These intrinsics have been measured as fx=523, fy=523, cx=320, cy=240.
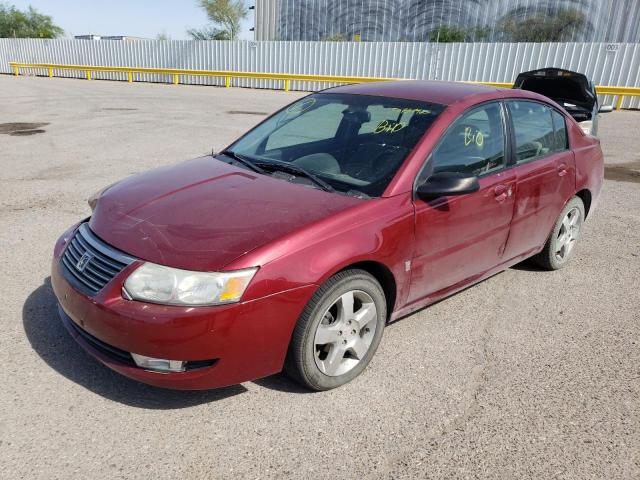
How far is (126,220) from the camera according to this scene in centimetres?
289

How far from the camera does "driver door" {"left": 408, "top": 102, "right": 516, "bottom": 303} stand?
3.20 metres

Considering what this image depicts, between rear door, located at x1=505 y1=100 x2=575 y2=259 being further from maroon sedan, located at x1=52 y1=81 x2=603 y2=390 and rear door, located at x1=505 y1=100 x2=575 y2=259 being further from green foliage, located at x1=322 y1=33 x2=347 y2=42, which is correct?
green foliage, located at x1=322 y1=33 x2=347 y2=42

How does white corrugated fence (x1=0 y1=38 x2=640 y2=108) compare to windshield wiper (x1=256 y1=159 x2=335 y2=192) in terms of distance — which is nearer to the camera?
windshield wiper (x1=256 y1=159 x2=335 y2=192)

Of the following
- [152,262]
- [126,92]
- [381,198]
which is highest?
[381,198]

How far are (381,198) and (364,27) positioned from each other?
4122 centimetres

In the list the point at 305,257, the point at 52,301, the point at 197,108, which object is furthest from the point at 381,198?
the point at 197,108

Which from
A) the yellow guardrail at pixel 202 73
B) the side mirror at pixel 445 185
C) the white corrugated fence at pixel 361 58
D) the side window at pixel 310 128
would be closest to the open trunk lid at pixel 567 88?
the side window at pixel 310 128

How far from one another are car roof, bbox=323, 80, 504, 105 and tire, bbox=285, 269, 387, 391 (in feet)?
4.81

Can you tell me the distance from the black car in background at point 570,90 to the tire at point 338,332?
8.05 metres

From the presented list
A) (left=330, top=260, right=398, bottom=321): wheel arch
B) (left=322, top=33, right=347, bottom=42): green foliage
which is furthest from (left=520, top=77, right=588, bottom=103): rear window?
(left=322, top=33, right=347, bottom=42): green foliage

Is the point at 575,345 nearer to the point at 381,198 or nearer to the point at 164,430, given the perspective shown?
the point at 381,198

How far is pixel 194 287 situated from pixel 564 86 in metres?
10.1

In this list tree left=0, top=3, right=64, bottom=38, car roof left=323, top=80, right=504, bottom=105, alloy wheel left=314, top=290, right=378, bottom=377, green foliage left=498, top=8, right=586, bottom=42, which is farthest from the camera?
tree left=0, top=3, right=64, bottom=38

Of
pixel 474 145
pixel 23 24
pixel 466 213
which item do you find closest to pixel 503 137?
pixel 474 145
